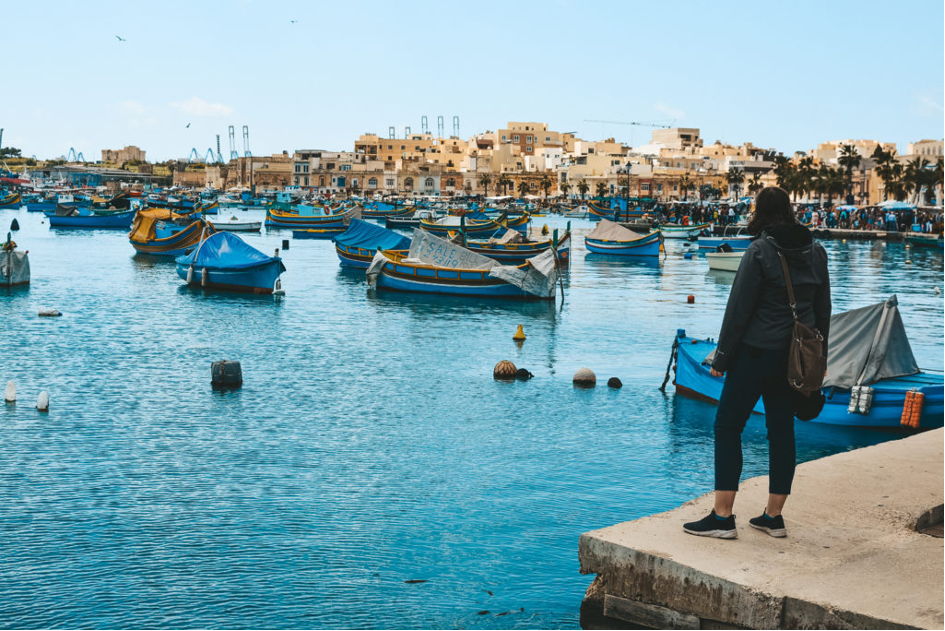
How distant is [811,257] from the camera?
19.1 ft

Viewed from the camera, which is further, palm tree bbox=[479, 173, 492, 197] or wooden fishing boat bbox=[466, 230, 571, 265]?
palm tree bbox=[479, 173, 492, 197]

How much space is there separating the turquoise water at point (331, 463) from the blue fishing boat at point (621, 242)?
24960 mm

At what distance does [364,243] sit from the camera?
148 feet

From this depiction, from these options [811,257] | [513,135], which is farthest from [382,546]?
[513,135]

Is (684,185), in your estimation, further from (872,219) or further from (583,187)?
(872,219)

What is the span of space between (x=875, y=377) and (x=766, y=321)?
8.75m

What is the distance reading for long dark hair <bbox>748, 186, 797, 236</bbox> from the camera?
5809 mm

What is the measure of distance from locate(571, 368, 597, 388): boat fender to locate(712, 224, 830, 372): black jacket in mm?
12224

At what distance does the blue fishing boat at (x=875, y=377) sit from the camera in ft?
44.0

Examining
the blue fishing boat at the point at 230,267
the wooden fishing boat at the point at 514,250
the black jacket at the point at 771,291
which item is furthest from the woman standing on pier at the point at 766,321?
the wooden fishing boat at the point at 514,250

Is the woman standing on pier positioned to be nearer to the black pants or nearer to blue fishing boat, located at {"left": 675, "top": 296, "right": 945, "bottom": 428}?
the black pants

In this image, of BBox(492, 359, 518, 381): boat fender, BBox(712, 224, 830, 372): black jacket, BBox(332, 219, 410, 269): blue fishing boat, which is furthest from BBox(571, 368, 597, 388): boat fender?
BBox(332, 219, 410, 269): blue fishing boat

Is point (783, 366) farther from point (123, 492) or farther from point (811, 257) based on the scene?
point (123, 492)

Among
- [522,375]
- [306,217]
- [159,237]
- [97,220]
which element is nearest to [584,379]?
[522,375]
